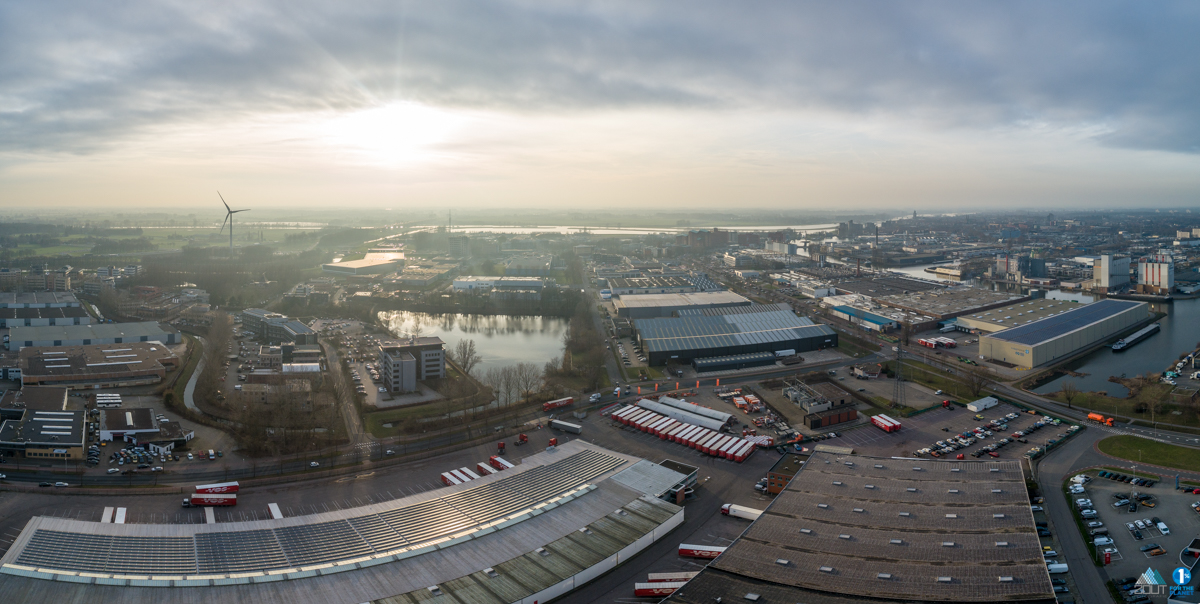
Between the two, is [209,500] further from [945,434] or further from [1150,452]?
[1150,452]

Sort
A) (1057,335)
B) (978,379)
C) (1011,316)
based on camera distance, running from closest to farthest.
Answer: (978,379), (1057,335), (1011,316)

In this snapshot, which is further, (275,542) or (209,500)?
(209,500)

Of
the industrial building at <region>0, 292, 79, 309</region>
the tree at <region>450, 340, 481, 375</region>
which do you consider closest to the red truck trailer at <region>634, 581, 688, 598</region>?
the tree at <region>450, 340, 481, 375</region>

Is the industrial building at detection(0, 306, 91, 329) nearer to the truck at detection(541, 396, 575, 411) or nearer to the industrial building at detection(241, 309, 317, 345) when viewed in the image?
the industrial building at detection(241, 309, 317, 345)

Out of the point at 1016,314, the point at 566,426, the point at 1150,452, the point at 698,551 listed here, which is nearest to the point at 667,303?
the point at 566,426

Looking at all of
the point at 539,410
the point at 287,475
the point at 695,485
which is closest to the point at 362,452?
the point at 287,475

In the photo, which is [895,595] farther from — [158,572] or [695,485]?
[158,572]
